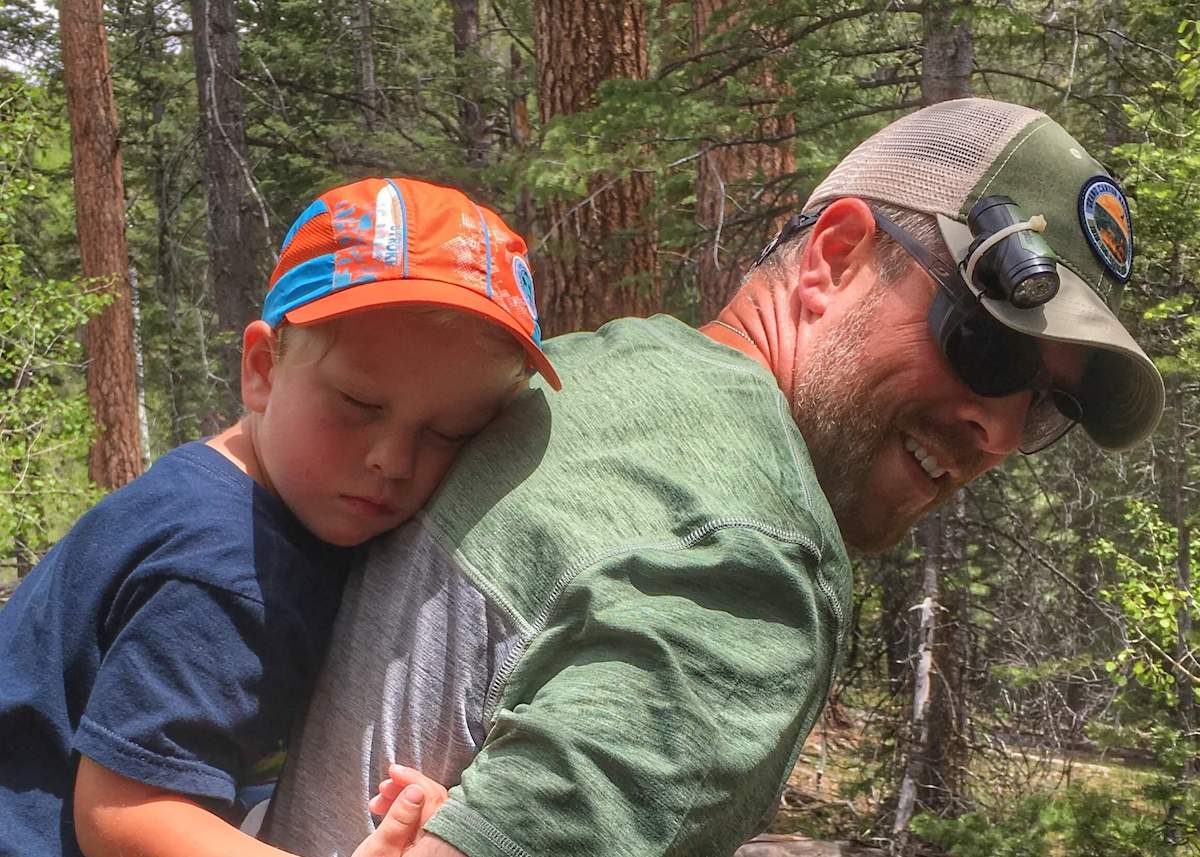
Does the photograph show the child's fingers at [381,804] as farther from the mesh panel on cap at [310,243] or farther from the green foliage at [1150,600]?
the green foliage at [1150,600]

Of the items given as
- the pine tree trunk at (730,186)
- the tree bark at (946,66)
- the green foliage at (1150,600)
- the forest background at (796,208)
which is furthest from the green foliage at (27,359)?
the green foliage at (1150,600)

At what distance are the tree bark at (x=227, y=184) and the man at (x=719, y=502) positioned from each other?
9.84 m

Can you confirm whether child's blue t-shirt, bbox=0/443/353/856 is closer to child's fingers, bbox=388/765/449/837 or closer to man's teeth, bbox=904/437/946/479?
child's fingers, bbox=388/765/449/837

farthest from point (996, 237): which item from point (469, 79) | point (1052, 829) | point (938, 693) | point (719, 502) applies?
point (469, 79)

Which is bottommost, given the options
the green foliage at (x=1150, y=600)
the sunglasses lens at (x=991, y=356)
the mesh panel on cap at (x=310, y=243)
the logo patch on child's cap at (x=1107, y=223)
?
the green foliage at (x=1150, y=600)

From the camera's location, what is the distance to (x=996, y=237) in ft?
5.54

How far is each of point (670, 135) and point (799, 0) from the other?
91 centimetres

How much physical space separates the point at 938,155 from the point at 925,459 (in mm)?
478

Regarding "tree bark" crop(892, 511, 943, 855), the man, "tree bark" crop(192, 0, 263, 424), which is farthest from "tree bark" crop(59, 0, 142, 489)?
the man

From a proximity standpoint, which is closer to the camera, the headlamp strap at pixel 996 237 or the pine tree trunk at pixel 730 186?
the headlamp strap at pixel 996 237

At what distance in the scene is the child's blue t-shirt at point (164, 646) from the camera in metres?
1.29

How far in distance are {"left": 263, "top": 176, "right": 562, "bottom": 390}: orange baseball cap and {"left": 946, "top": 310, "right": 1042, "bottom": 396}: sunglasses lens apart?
0.64 m

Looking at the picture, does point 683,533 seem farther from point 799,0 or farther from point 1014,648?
point 1014,648

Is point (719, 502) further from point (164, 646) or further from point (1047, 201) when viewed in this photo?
point (1047, 201)
